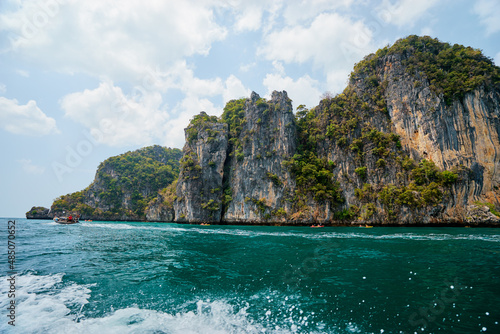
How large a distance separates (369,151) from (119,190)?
80549 millimetres

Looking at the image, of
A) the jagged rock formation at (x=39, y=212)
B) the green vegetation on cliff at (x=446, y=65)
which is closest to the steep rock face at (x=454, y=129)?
the green vegetation on cliff at (x=446, y=65)

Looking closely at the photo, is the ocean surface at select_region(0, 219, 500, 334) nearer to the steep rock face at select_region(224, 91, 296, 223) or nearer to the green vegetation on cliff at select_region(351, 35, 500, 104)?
the steep rock face at select_region(224, 91, 296, 223)

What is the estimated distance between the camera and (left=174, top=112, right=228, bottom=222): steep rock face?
55.6 metres

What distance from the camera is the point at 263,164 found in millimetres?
53875

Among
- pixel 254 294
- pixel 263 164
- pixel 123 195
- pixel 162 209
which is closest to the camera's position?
pixel 254 294

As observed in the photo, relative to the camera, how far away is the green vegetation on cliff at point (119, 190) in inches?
3068

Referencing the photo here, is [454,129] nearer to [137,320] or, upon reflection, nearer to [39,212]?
[137,320]

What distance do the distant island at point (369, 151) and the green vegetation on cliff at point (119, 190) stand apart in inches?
686

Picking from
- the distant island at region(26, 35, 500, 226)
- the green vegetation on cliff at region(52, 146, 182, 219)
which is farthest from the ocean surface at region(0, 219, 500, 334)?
the green vegetation on cliff at region(52, 146, 182, 219)

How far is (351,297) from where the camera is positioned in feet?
23.2

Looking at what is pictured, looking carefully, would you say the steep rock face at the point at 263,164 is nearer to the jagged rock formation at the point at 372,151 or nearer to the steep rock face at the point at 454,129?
the jagged rock formation at the point at 372,151

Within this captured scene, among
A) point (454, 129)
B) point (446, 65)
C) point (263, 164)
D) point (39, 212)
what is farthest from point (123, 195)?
point (446, 65)

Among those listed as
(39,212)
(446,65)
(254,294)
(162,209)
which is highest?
(446,65)

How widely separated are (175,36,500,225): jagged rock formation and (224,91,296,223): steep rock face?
0.25 meters
